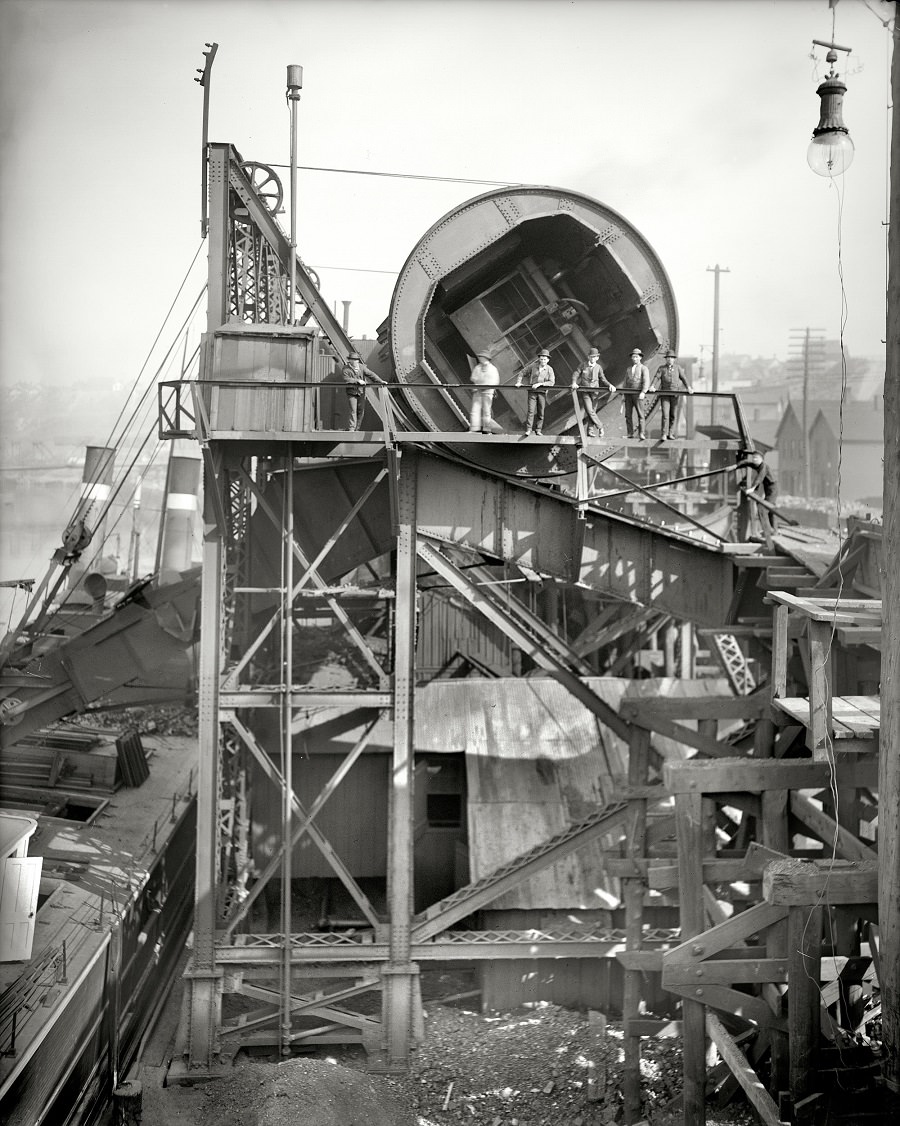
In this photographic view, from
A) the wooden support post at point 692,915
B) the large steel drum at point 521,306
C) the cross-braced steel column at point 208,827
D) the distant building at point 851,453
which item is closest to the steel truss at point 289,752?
the cross-braced steel column at point 208,827

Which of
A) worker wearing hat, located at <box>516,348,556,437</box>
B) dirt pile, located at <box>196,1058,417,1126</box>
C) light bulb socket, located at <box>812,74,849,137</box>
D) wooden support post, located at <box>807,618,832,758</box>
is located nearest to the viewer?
wooden support post, located at <box>807,618,832,758</box>

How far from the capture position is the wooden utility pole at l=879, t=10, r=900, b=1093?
6176 millimetres

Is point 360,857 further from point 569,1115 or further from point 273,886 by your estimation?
point 569,1115

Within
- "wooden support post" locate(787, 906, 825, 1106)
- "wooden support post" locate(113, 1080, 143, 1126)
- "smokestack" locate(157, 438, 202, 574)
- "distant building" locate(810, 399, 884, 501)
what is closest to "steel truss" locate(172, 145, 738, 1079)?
"wooden support post" locate(113, 1080, 143, 1126)

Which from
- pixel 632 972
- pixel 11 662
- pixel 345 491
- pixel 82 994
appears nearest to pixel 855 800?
pixel 632 972

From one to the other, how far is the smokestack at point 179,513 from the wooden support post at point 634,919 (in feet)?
45.2

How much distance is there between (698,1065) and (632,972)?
193 centimetres

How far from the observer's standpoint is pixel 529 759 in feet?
51.7

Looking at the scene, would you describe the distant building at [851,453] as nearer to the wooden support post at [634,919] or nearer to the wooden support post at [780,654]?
the wooden support post at [634,919]

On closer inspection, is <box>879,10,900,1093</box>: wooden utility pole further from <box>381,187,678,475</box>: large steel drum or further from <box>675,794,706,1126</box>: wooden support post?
<box>381,187,678,475</box>: large steel drum

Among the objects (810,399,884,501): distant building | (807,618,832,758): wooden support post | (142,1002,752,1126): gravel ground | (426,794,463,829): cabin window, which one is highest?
(810,399,884,501): distant building

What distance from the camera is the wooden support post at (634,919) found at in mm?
10141

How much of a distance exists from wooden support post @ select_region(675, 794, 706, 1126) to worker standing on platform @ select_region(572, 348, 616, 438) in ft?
15.1

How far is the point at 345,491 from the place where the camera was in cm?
1240
